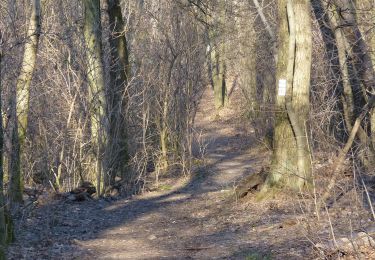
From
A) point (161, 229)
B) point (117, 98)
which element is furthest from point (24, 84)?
point (117, 98)

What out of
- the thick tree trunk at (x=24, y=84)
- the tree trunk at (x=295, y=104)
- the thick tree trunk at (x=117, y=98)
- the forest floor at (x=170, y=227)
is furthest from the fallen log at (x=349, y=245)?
the thick tree trunk at (x=117, y=98)

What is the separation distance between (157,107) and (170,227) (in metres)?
7.45

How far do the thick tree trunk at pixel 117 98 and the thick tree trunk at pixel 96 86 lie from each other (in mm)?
278

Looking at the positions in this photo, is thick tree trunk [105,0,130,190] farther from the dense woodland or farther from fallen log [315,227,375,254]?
fallen log [315,227,375,254]

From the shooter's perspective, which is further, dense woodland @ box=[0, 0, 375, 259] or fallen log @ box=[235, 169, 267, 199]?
fallen log @ box=[235, 169, 267, 199]

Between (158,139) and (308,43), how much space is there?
8406mm

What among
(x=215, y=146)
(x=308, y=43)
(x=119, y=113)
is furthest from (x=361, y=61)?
(x=215, y=146)

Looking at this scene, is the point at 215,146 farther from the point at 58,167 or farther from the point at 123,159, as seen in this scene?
the point at 58,167

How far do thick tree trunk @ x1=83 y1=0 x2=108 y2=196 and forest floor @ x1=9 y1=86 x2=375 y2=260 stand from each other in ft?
3.11

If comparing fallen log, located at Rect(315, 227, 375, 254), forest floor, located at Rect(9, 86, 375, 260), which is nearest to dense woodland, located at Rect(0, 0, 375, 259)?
fallen log, located at Rect(315, 227, 375, 254)

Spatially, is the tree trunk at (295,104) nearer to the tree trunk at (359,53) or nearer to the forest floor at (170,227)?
the forest floor at (170,227)

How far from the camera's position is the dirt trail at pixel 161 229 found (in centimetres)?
943

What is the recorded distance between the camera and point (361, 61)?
1485 cm

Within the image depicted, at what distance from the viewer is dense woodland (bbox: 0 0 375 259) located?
1168 centimetres
